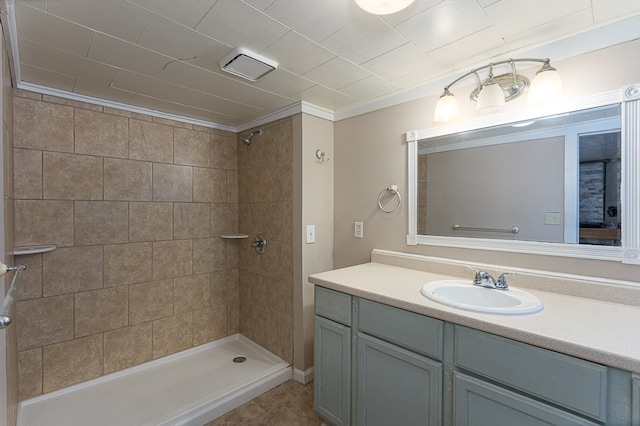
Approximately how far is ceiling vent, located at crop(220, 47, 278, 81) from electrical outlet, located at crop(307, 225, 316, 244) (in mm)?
1100

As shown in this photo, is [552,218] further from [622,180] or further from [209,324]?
[209,324]

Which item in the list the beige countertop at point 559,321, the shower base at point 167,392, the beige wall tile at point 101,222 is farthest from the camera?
the beige wall tile at point 101,222

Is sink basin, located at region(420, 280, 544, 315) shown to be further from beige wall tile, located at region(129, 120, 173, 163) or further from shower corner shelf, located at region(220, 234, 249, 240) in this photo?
beige wall tile, located at region(129, 120, 173, 163)

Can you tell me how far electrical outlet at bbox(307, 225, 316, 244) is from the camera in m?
2.26

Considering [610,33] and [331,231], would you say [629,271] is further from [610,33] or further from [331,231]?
[331,231]

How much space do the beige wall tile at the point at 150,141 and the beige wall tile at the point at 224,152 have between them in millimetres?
373

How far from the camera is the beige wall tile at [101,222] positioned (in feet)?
6.74

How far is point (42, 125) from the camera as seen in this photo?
192cm

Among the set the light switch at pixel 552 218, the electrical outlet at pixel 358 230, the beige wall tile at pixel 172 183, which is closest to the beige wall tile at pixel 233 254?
the beige wall tile at pixel 172 183

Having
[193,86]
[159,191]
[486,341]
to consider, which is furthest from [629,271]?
[159,191]

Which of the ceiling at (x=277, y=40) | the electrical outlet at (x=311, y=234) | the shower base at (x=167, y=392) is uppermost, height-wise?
the ceiling at (x=277, y=40)

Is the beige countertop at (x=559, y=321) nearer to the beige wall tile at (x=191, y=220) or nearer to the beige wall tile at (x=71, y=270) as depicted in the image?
the beige wall tile at (x=191, y=220)

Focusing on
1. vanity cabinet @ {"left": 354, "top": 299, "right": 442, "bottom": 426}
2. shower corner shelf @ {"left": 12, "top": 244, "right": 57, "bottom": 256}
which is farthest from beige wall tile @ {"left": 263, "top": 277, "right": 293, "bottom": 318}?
shower corner shelf @ {"left": 12, "top": 244, "right": 57, "bottom": 256}

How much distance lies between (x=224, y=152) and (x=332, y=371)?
6.89 feet
